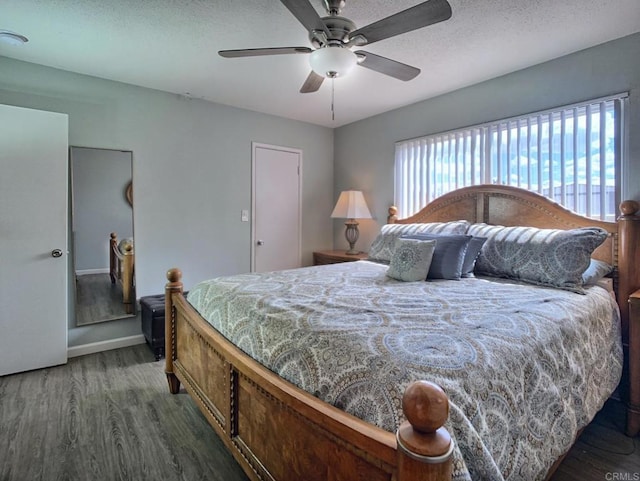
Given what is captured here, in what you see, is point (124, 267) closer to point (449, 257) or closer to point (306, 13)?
point (306, 13)

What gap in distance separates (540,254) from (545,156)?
0.96 metres

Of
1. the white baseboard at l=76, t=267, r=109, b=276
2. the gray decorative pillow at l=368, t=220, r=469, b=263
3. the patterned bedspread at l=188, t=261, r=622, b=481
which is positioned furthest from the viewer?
the white baseboard at l=76, t=267, r=109, b=276

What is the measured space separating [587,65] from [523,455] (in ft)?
9.07

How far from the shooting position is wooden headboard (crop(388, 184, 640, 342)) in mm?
2268

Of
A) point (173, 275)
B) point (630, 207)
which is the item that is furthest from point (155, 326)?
point (630, 207)

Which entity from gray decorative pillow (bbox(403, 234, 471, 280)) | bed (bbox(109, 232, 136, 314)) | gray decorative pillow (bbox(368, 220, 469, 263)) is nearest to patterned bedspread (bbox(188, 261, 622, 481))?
gray decorative pillow (bbox(403, 234, 471, 280))

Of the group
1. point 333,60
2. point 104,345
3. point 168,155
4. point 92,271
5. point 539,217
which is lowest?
point 104,345

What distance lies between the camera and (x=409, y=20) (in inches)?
65.9

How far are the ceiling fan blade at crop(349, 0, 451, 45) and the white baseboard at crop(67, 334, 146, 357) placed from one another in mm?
3226

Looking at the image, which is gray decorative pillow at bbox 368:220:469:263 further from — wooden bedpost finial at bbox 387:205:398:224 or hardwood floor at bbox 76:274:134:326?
hardwood floor at bbox 76:274:134:326

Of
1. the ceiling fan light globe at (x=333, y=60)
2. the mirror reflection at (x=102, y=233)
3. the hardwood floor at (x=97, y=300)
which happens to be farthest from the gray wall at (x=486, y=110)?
the hardwood floor at (x=97, y=300)

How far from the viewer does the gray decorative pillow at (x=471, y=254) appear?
8.30 ft

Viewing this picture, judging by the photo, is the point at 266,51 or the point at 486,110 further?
the point at 486,110

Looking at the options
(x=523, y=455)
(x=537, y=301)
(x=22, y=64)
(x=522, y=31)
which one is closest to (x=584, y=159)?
(x=522, y=31)
